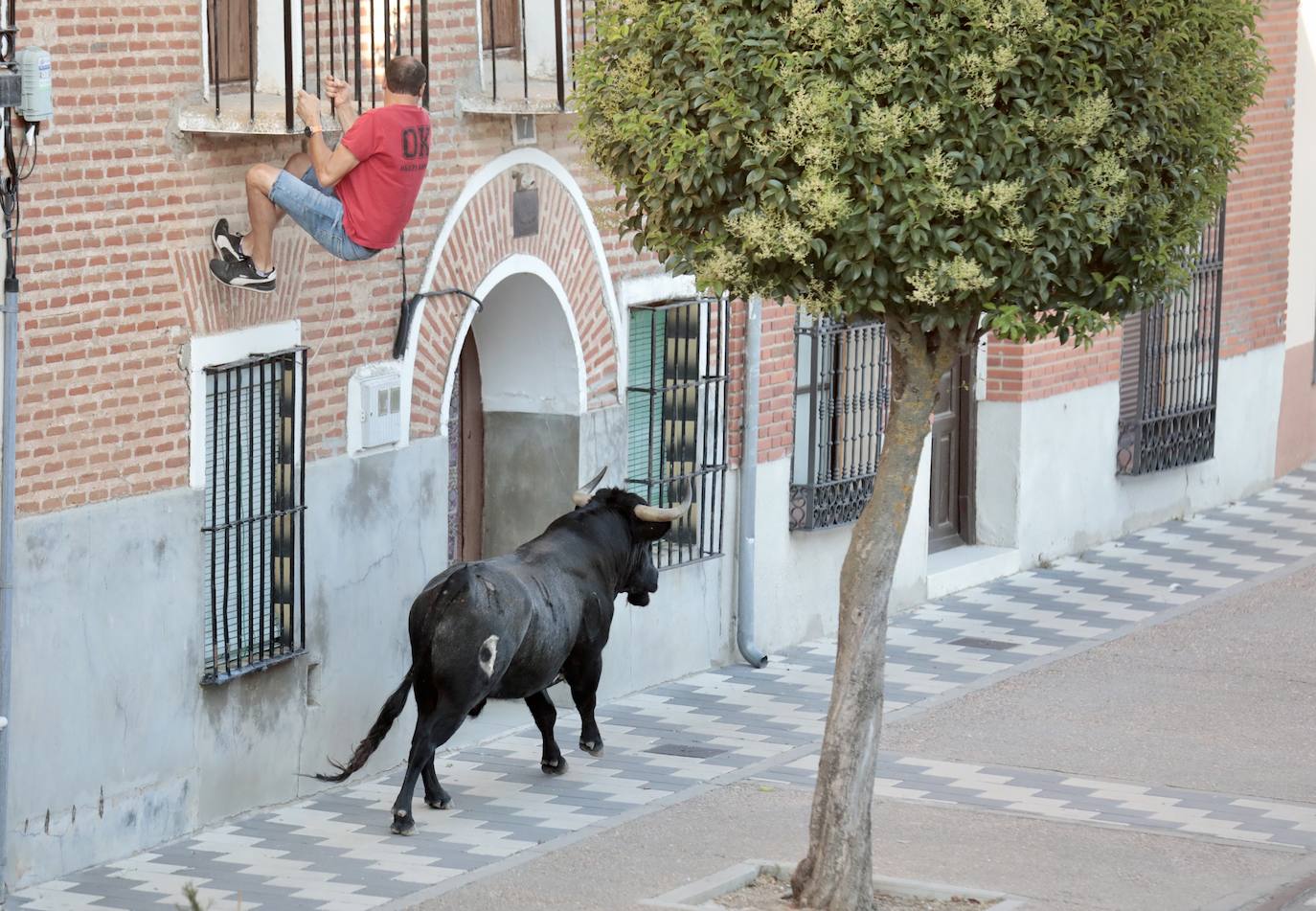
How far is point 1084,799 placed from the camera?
40.4 feet

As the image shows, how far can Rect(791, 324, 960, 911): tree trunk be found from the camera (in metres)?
9.99

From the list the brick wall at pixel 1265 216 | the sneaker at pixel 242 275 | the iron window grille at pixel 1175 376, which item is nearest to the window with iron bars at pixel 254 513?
the sneaker at pixel 242 275

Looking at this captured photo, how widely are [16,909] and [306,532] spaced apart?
8.42 ft

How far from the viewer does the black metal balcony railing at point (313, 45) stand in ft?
36.5

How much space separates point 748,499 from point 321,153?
4.80 metres

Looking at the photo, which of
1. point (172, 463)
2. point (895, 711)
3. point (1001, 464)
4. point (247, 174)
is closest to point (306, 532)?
point (172, 463)

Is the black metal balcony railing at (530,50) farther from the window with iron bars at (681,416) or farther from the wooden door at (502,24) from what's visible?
the window with iron bars at (681,416)

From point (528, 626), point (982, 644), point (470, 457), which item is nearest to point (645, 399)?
point (470, 457)

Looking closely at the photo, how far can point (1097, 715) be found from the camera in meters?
14.2

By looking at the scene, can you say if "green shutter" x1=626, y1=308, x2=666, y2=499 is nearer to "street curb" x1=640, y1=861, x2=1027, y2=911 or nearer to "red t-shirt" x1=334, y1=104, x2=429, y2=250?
"red t-shirt" x1=334, y1=104, x2=429, y2=250

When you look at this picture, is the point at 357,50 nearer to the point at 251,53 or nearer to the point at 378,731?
the point at 251,53

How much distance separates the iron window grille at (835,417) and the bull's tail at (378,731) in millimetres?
4808

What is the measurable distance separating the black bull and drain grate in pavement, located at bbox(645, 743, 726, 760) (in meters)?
0.38

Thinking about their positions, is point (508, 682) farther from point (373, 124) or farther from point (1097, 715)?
point (1097, 715)
